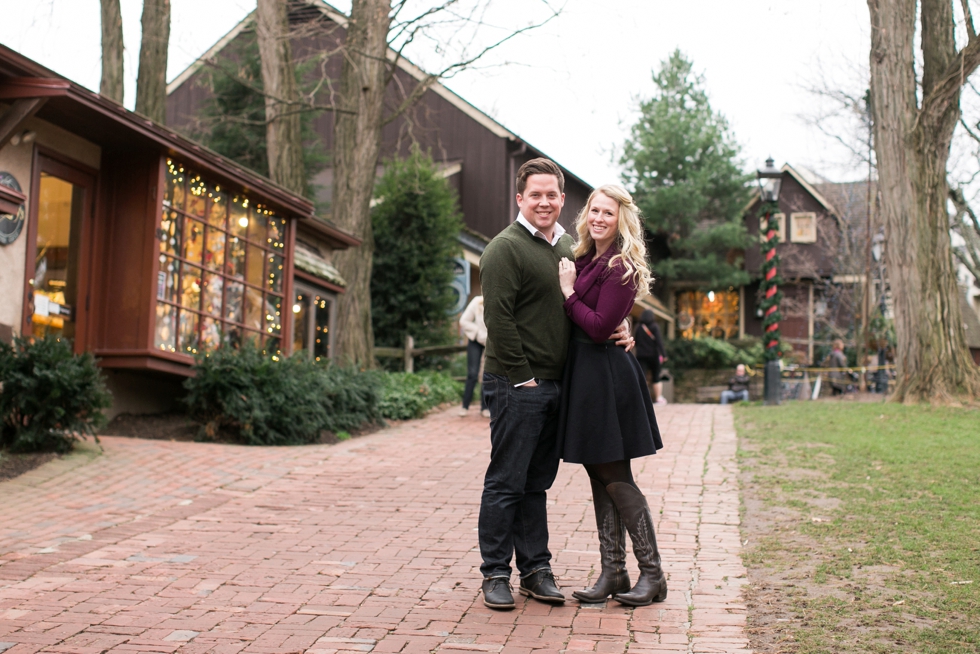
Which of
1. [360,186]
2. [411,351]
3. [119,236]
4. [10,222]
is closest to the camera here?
[10,222]

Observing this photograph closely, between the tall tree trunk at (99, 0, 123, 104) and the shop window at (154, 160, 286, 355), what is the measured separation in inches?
169

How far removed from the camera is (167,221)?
10.7 metres

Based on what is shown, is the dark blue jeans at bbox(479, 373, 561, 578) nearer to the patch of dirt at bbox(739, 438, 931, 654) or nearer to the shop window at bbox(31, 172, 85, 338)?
the patch of dirt at bbox(739, 438, 931, 654)

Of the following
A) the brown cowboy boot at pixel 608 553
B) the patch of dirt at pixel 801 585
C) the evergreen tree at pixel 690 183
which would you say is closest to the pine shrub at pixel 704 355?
the evergreen tree at pixel 690 183

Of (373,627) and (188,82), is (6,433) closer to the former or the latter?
(373,627)

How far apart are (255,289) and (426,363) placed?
23.3 feet

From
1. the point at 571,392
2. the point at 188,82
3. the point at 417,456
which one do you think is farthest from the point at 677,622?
the point at 188,82

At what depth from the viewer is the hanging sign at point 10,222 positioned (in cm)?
927

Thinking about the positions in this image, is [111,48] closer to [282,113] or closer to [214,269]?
[282,113]

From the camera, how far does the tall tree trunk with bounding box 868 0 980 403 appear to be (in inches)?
480

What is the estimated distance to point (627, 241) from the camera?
15.0 ft

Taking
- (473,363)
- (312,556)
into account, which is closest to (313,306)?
(473,363)

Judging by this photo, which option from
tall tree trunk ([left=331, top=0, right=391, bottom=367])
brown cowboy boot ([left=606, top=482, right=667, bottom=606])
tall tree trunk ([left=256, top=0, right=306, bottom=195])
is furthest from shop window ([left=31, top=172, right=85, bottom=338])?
brown cowboy boot ([left=606, top=482, right=667, bottom=606])

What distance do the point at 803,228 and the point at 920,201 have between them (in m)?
22.8
